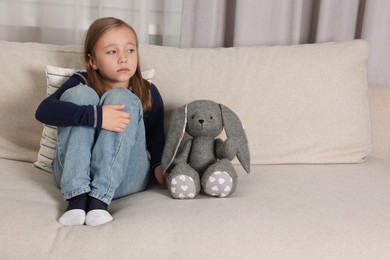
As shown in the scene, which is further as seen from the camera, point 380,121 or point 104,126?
point 380,121

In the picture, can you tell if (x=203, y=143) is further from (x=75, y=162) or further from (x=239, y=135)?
(x=75, y=162)

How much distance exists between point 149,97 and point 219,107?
224 mm

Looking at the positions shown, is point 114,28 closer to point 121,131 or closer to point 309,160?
point 121,131

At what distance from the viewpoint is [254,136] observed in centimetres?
179

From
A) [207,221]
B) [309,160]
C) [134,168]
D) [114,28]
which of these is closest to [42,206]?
[134,168]

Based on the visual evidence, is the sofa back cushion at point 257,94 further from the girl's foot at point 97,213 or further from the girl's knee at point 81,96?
the girl's foot at point 97,213

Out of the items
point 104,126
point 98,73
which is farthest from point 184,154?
point 98,73

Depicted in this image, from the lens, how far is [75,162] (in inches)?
53.6

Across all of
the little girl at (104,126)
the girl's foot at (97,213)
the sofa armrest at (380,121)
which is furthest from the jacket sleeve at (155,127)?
the sofa armrest at (380,121)

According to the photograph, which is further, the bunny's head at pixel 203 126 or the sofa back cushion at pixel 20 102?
the sofa back cushion at pixel 20 102

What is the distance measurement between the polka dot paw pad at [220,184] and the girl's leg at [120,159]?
0.68 feet

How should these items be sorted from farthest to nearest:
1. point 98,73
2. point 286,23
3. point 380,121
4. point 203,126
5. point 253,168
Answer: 1. point 286,23
2. point 380,121
3. point 253,168
4. point 98,73
5. point 203,126

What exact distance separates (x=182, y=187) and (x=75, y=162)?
0.28m

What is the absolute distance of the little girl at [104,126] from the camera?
1354mm
